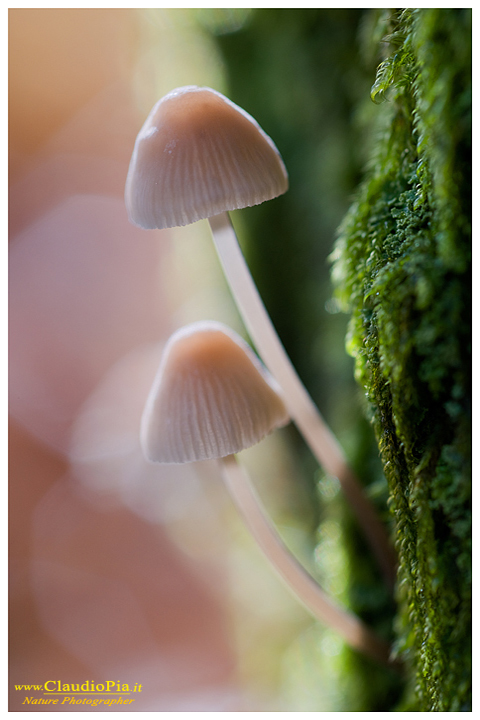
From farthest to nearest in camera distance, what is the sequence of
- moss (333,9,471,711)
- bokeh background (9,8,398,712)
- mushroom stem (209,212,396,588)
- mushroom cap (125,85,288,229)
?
bokeh background (9,8,398,712)
mushroom stem (209,212,396,588)
mushroom cap (125,85,288,229)
moss (333,9,471,711)

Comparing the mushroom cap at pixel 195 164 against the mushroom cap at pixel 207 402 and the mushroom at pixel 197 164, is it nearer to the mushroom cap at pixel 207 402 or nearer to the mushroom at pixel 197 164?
the mushroom at pixel 197 164

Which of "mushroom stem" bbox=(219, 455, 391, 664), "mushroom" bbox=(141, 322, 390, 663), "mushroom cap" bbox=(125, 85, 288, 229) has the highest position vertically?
"mushroom cap" bbox=(125, 85, 288, 229)

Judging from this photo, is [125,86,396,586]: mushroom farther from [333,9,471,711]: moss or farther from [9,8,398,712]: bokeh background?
[9,8,398,712]: bokeh background

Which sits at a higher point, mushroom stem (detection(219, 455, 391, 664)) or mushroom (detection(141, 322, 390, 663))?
mushroom (detection(141, 322, 390, 663))

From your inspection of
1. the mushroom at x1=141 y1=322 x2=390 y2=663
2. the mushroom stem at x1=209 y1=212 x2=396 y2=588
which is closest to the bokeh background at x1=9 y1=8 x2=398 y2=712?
the mushroom stem at x1=209 y1=212 x2=396 y2=588

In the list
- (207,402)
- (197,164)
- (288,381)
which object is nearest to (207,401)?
(207,402)

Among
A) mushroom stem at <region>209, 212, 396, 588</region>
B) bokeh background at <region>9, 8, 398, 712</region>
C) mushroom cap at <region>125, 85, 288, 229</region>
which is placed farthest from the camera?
bokeh background at <region>9, 8, 398, 712</region>
